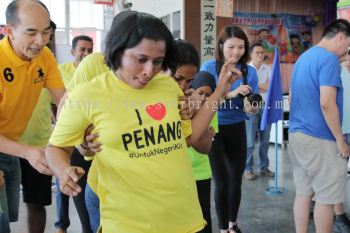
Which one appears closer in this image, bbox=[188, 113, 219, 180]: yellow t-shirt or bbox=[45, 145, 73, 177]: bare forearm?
bbox=[45, 145, 73, 177]: bare forearm

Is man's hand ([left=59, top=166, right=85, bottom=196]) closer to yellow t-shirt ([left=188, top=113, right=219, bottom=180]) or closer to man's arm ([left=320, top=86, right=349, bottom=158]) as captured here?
yellow t-shirt ([left=188, top=113, right=219, bottom=180])

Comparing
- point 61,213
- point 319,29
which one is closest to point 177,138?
point 61,213

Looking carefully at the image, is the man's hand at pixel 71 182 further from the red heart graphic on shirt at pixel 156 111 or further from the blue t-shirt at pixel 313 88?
the blue t-shirt at pixel 313 88

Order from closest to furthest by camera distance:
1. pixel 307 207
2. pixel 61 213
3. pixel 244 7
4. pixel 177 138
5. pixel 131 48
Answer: pixel 131 48, pixel 177 138, pixel 307 207, pixel 61 213, pixel 244 7

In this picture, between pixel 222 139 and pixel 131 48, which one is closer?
pixel 131 48

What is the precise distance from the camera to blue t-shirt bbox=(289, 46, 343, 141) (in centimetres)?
211

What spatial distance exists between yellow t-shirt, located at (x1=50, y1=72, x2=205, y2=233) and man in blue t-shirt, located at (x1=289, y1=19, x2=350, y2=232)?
4.02 feet

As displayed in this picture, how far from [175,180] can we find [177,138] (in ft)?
0.42

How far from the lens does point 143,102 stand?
1193 mm

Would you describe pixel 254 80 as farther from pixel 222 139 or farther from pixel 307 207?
pixel 307 207

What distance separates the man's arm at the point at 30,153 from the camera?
4.19 feet

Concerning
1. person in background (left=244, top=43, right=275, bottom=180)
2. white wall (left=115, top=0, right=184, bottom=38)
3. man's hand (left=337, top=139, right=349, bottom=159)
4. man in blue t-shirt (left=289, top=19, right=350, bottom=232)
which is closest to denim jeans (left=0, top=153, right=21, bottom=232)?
man in blue t-shirt (left=289, top=19, right=350, bottom=232)

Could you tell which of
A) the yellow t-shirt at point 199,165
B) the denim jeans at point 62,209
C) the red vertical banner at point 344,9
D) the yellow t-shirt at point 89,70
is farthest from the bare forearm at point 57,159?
the red vertical banner at point 344,9

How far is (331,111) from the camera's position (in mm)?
2109
